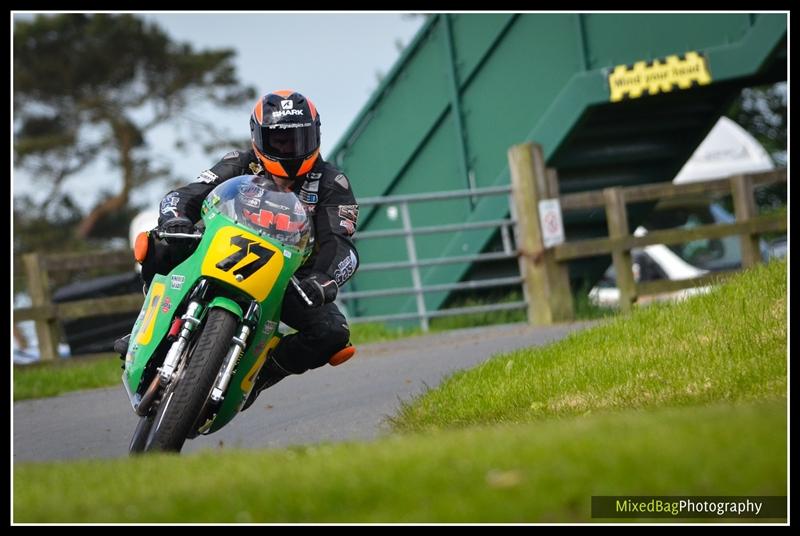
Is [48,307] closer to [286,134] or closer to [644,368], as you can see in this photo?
[286,134]

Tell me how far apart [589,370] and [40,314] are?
310 inches

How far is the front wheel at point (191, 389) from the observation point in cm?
721

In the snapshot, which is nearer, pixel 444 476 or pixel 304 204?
pixel 444 476

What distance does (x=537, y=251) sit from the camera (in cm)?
1588

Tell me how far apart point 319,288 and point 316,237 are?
605mm

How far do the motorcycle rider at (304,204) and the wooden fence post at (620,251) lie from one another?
309 inches

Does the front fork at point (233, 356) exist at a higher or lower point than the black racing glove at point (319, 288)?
lower

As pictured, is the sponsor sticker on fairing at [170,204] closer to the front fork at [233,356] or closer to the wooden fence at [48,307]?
the front fork at [233,356]

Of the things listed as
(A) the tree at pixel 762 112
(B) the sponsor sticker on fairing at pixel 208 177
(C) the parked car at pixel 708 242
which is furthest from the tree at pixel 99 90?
(B) the sponsor sticker on fairing at pixel 208 177

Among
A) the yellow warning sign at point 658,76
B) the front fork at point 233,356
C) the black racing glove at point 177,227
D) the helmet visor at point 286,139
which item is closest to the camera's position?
the front fork at point 233,356

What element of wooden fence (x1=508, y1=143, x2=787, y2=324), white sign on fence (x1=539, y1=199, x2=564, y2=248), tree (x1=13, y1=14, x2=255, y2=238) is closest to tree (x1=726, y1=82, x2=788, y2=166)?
tree (x1=13, y1=14, x2=255, y2=238)

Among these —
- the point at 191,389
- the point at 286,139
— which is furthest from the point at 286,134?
the point at 191,389

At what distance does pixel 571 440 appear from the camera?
18.0ft

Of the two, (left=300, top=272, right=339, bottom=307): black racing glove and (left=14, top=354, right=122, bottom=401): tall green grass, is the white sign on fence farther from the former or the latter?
(left=300, top=272, right=339, bottom=307): black racing glove
